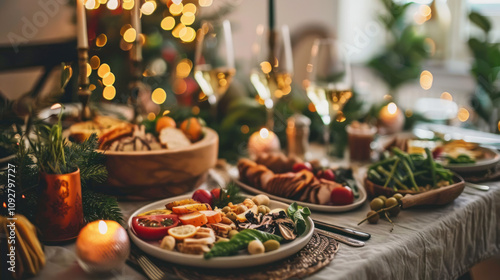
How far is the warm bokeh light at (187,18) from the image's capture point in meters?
2.28

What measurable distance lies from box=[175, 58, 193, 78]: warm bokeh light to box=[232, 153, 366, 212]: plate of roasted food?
1.34 m

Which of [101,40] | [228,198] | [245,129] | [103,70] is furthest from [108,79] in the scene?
[228,198]

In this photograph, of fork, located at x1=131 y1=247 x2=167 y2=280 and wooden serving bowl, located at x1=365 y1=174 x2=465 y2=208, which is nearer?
fork, located at x1=131 y1=247 x2=167 y2=280

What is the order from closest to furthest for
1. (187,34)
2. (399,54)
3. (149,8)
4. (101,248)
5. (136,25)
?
(101,248) < (136,25) < (149,8) < (187,34) < (399,54)

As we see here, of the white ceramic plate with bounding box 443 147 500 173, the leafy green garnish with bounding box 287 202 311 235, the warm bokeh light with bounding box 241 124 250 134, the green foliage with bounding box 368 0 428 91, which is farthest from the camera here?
the green foliage with bounding box 368 0 428 91

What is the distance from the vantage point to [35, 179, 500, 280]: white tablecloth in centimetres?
78

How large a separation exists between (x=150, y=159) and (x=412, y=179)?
62cm

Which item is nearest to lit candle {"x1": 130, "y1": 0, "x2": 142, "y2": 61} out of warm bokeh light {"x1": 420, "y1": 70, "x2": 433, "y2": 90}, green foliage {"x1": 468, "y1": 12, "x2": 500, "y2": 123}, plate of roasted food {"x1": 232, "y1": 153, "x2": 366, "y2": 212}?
plate of roasted food {"x1": 232, "y1": 153, "x2": 366, "y2": 212}

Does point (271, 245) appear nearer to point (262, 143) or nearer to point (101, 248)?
point (101, 248)

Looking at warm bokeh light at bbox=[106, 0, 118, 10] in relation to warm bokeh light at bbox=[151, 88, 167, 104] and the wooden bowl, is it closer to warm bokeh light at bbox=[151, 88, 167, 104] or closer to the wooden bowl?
warm bokeh light at bbox=[151, 88, 167, 104]

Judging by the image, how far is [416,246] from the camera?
0.91 m

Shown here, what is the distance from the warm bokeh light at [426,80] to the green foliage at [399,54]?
491 millimetres

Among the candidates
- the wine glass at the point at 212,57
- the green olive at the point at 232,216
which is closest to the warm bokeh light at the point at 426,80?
the wine glass at the point at 212,57

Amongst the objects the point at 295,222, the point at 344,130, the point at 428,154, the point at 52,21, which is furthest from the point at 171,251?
the point at 52,21
